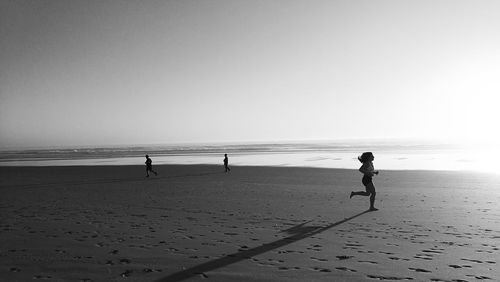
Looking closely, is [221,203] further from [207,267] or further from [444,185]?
[444,185]

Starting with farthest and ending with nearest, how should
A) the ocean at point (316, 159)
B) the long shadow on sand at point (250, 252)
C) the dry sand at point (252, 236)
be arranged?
the ocean at point (316, 159)
the dry sand at point (252, 236)
the long shadow on sand at point (250, 252)

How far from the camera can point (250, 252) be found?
7.69 metres

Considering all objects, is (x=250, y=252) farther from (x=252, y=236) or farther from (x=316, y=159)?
(x=316, y=159)

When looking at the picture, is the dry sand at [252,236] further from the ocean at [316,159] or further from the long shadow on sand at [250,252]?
the ocean at [316,159]

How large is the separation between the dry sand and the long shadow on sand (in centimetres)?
2

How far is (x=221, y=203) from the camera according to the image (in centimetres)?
1497

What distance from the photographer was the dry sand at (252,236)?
254 inches

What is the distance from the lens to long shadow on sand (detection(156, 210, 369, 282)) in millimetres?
6281

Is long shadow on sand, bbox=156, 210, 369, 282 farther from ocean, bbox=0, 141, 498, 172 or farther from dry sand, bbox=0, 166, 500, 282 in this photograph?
ocean, bbox=0, 141, 498, 172

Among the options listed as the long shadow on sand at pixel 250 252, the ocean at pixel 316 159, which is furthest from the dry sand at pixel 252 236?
the ocean at pixel 316 159

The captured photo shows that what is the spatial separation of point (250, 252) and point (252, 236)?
1530 mm

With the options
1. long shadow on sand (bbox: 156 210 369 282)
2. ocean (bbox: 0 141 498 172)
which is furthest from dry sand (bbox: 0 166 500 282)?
ocean (bbox: 0 141 498 172)

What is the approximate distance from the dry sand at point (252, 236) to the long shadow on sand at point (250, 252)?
0.02m

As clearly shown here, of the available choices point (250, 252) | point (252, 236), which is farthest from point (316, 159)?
point (250, 252)
